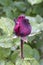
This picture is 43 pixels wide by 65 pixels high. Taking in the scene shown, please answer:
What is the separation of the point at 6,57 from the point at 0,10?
46 centimetres

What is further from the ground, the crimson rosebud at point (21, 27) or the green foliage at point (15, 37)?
the crimson rosebud at point (21, 27)

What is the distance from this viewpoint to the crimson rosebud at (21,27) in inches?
31.6

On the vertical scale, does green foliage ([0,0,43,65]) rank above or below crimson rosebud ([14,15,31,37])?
below

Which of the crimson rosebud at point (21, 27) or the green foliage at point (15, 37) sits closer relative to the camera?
the crimson rosebud at point (21, 27)

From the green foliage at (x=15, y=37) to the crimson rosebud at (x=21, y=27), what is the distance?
4 cm

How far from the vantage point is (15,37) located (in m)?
0.86

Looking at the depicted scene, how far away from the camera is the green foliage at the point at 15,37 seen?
91cm

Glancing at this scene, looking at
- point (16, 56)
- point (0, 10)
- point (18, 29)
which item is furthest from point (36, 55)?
point (0, 10)

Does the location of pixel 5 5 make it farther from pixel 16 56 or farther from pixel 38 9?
pixel 16 56

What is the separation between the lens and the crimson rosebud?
0.80m

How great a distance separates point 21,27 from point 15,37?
0.06 meters

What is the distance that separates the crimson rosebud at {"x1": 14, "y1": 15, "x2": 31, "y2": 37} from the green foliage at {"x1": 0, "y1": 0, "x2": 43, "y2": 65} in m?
0.04

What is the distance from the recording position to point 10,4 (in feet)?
4.43

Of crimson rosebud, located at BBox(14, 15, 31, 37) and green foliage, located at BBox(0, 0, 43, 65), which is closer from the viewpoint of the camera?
crimson rosebud, located at BBox(14, 15, 31, 37)
